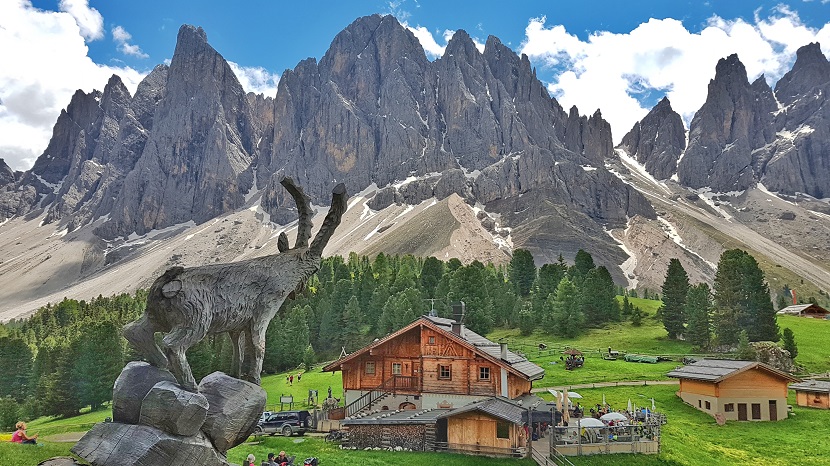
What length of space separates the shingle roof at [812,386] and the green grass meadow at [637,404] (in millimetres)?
1791

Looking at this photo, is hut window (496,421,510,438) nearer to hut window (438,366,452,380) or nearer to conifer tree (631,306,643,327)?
hut window (438,366,452,380)

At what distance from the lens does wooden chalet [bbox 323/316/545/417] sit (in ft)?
117

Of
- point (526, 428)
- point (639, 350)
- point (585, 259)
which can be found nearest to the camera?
point (526, 428)

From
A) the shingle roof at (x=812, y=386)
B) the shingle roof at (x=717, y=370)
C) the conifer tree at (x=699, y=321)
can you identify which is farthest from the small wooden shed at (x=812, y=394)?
the conifer tree at (x=699, y=321)

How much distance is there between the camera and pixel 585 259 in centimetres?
10569

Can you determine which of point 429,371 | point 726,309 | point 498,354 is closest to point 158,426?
point 429,371

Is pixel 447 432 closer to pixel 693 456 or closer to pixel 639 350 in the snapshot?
pixel 693 456

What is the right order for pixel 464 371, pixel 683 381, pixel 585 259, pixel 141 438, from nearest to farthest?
pixel 141 438 < pixel 464 371 < pixel 683 381 < pixel 585 259

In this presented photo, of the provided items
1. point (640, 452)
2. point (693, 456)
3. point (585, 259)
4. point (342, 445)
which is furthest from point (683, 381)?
point (585, 259)

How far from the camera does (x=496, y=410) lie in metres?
27.6

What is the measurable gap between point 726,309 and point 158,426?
226 feet

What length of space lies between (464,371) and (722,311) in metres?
45.1

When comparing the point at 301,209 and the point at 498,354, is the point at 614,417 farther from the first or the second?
the point at 301,209

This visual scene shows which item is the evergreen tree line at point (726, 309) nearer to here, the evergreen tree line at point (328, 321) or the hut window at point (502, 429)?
the evergreen tree line at point (328, 321)
